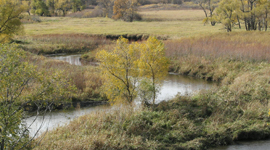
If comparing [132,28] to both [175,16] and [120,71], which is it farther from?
[120,71]

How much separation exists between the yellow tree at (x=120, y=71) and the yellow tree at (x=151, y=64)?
47cm

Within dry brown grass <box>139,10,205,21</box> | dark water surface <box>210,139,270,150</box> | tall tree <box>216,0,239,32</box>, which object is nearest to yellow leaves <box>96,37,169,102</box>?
dark water surface <box>210,139,270,150</box>

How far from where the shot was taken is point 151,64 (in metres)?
17.0

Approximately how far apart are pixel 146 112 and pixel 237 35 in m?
24.7

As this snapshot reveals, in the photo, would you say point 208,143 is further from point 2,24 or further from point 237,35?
point 2,24

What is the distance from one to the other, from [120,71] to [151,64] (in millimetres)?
1980

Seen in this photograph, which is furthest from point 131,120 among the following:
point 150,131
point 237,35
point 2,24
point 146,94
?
point 2,24

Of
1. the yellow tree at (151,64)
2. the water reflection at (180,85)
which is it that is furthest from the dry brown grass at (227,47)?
the yellow tree at (151,64)

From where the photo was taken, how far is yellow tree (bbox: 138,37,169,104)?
54.3 ft

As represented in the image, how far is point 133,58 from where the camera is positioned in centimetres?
1683

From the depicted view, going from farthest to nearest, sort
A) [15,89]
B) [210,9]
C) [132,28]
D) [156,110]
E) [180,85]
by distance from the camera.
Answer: [210,9]
[132,28]
[180,85]
[156,110]
[15,89]

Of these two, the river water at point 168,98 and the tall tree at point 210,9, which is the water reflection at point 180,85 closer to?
the river water at point 168,98

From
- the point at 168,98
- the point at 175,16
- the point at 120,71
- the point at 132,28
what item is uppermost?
the point at 175,16

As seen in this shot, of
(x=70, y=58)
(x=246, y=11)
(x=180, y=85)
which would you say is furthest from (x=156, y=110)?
(x=246, y=11)
